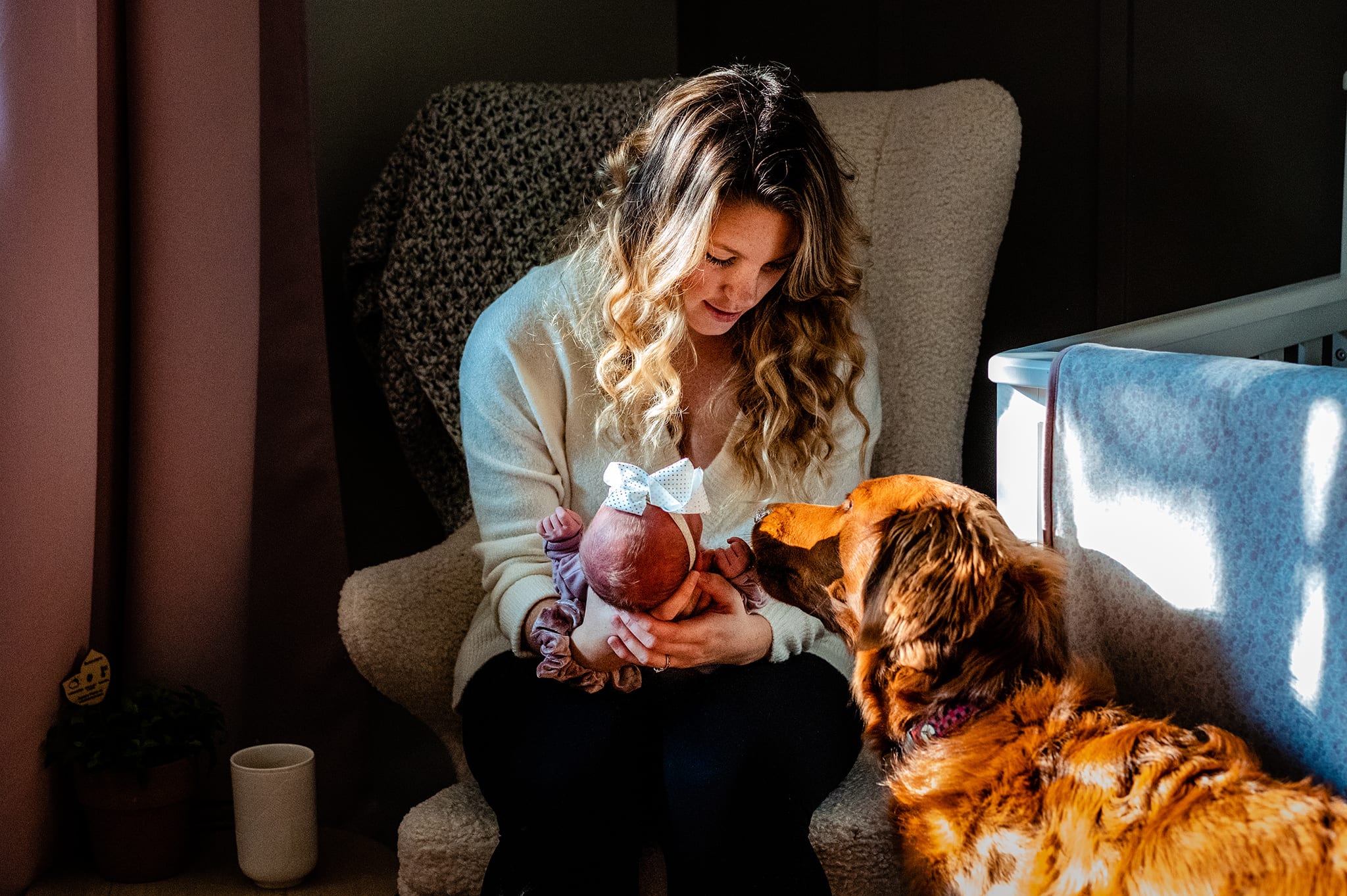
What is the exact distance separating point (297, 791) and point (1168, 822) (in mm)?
959

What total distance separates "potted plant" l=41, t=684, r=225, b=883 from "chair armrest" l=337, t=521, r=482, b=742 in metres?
0.25

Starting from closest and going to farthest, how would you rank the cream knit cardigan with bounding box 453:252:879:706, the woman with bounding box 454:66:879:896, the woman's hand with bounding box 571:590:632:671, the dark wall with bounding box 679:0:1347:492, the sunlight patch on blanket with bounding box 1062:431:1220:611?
the sunlight patch on blanket with bounding box 1062:431:1220:611 → the woman's hand with bounding box 571:590:632:671 → the woman with bounding box 454:66:879:896 → the cream knit cardigan with bounding box 453:252:879:706 → the dark wall with bounding box 679:0:1347:492

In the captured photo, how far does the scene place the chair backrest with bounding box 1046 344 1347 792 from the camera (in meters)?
0.76

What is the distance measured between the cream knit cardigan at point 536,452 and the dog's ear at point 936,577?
30cm

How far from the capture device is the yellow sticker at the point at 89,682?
1348mm

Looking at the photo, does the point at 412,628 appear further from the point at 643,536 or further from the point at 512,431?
the point at 643,536

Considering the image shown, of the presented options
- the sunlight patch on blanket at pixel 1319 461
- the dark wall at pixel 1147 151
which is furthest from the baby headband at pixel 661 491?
the dark wall at pixel 1147 151

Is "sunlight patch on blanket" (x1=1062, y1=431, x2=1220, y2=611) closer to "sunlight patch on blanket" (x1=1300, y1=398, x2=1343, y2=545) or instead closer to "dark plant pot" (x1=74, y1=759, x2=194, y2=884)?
"sunlight patch on blanket" (x1=1300, y1=398, x2=1343, y2=545)

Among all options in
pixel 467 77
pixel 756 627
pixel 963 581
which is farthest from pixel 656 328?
pixel 467 77

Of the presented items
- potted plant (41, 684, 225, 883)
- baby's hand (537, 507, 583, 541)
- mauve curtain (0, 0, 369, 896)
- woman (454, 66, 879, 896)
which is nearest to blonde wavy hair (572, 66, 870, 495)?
woman (454, 66, 879, 896)

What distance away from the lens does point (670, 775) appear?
3.50ft

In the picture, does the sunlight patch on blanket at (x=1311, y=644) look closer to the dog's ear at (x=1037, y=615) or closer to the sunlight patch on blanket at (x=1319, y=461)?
the sunlight patch on blanket at (x=1319, y=461)

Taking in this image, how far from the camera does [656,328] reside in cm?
118

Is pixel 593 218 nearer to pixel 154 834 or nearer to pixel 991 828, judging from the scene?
pixel 991 828
